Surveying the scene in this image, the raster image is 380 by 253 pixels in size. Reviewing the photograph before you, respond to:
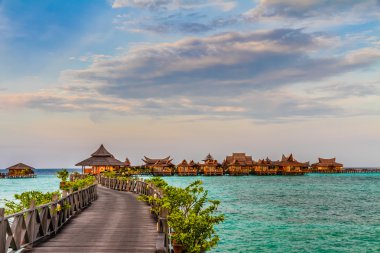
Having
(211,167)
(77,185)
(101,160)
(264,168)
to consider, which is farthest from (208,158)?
(77,185)

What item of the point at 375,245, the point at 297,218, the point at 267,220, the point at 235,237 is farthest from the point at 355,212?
the point at 235,237

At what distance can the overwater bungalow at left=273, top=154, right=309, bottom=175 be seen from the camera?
175750 mm

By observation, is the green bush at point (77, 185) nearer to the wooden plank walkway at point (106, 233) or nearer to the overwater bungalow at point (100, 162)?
the wooden plank walkway at point (106, 233)

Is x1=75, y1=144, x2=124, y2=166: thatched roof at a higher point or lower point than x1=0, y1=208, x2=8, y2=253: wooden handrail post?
higher

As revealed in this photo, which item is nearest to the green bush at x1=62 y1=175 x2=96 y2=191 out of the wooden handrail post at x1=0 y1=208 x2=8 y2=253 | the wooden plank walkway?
the wooden plank walkway

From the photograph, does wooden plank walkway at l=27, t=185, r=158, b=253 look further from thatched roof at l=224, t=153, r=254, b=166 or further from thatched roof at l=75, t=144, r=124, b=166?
thatched roof at l=224, t=153, r=254, b=166

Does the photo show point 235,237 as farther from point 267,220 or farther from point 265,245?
point 267,220

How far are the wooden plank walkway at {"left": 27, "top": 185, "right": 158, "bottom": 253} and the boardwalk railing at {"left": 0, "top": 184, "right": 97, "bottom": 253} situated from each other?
0.29m

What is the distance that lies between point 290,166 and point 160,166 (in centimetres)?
6075

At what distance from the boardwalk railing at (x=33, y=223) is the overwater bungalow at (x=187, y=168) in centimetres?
15244

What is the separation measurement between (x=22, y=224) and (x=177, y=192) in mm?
7131

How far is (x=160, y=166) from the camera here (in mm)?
156500

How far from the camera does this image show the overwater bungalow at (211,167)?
574ft

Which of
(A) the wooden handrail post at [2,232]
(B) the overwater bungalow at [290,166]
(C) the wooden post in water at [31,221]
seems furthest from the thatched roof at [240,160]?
(A) the wooden handrail post at [2,232]
